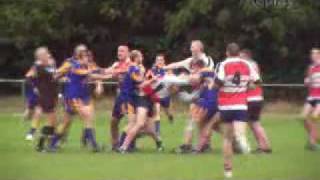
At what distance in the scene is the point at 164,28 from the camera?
136ft

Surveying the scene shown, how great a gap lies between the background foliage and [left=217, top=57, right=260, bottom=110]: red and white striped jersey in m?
22.2

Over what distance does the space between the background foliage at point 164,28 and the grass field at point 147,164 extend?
692 inches

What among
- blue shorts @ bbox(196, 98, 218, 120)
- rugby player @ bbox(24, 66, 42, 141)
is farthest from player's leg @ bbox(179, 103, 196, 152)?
rugby player @ bbox(24, 66, 42, 141)

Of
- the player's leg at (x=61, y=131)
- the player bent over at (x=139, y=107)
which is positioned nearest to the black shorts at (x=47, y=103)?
the player's leg at (x=61, y=131)

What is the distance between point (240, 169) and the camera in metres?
15.0

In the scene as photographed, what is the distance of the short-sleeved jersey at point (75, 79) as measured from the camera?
1789cm

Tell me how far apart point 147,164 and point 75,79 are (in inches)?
111

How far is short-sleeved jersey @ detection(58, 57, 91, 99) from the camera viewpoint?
17.9 meters

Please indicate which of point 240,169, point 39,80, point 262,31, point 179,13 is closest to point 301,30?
point 262,31

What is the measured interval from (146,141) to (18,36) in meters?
21.5

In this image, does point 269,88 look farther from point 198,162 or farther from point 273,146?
point 198,162

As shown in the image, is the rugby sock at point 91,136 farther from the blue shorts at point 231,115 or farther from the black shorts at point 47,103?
the blue shorts at point 231,115

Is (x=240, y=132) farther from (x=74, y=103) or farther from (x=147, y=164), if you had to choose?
(x=74, y=103)

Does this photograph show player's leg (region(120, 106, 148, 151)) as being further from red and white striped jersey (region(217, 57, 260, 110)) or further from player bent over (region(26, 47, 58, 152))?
red and white striped jersey (region(217, 57, 260, 110))
